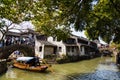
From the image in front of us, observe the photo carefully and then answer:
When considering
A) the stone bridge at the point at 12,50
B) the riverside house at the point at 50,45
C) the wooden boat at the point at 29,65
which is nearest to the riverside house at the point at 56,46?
the riverside house at the point at 50,45

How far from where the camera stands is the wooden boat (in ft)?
93.8

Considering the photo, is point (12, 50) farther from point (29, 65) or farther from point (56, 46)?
point (56, 46)

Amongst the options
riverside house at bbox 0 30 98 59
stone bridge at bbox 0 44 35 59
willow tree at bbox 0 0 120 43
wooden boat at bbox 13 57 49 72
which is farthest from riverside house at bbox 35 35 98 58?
willow tree at bbox 0 0 120 43

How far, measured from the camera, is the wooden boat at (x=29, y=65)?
28.6 m

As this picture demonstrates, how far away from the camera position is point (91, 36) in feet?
57.2

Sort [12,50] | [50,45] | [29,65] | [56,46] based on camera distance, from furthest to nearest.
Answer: [56,46] → [50,45] → [12,50] → [29,65]

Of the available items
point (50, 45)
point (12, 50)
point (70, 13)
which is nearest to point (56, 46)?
point (50, 45)

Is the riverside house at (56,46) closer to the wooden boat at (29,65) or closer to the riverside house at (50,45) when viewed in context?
the riverside house at (50,45)

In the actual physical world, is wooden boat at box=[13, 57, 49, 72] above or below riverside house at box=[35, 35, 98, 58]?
below

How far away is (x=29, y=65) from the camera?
30.0 meters

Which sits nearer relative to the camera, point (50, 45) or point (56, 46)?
point (50, 45)

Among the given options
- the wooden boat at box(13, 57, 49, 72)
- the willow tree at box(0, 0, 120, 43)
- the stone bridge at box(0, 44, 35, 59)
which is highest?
the willow tree at box(0, 0, 120, 43)

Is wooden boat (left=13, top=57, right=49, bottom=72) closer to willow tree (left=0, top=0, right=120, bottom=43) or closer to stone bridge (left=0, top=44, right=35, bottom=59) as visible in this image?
stone bridge (left=0, top=44, right=35, bottom=59)

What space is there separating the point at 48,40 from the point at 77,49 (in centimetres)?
882
